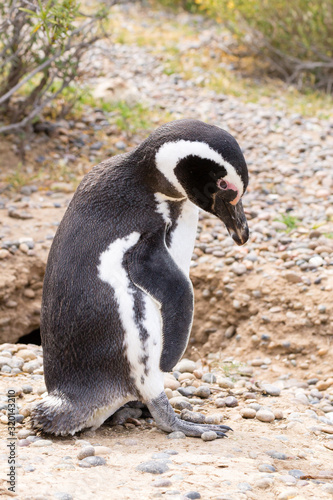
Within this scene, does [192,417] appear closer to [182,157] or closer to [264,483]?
[264,483]

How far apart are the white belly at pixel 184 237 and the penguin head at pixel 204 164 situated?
0.45 ft

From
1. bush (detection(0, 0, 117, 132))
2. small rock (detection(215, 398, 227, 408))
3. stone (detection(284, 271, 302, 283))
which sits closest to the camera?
small rock (detection(215, 398, 227, 408))

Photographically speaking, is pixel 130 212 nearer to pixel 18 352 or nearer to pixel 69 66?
pixel 18 352

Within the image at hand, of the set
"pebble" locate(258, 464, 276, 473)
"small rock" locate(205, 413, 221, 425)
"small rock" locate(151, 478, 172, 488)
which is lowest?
"small rock" locate(205, 413, 221, 425)

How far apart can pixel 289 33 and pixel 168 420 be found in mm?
6404

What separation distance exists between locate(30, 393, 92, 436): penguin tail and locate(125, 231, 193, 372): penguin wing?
336mm

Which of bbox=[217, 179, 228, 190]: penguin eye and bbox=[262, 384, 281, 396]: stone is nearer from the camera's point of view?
bbox=[217, 179, 228, 190]: penguin eye

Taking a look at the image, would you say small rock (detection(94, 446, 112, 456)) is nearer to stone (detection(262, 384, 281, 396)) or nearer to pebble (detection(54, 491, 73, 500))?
pebble (detection(54, 491, 73, 500))

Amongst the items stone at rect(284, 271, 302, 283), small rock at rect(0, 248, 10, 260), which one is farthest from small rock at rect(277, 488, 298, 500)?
small rock at rect(0, 248, 10, 260)

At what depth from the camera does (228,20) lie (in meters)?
8.08

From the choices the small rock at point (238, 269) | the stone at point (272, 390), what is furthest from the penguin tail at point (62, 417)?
the small rock at point (238, 269)

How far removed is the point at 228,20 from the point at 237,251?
498cm

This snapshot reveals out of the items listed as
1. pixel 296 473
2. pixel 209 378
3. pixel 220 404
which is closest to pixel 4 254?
pixel 209 378

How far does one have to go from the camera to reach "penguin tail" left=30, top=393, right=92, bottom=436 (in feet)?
7.07
